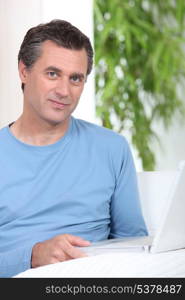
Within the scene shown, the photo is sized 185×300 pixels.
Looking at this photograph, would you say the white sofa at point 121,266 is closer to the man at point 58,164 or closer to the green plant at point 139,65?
the man at point 58,164

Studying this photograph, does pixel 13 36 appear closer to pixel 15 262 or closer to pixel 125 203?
pixel 125 203

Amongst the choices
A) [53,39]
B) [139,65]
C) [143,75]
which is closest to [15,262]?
[53,39]

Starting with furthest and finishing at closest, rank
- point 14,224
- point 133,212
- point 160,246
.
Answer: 1. point 133,212
2. point 14,224
3. point 160,246

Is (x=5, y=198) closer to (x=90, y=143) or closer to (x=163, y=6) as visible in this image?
(x=90, y=143)

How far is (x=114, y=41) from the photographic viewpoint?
4324 millimetres

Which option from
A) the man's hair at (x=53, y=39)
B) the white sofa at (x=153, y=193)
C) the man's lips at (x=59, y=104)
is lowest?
the white sofa at (x=153, y=193)

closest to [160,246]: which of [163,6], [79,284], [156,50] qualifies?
[79,284]

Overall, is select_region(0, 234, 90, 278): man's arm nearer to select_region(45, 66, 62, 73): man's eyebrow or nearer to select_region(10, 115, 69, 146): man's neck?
select_region(10, 115, 69, 146): man's neck

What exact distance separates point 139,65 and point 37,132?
2.64 meters

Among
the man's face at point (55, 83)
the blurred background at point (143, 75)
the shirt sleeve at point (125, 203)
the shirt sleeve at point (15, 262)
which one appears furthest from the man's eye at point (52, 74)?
the blurred background at point (143, 75)

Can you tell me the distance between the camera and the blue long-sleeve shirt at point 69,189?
1.87 meters

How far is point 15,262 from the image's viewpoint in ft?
5.44

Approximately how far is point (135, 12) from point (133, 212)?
8.46ft

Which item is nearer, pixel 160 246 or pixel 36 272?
pixel 36 272
